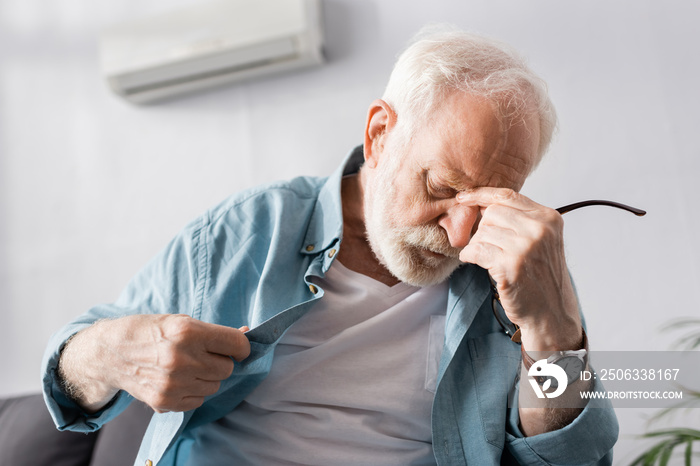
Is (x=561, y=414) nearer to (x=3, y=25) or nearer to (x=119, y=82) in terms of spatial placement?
(x=119, y=82)

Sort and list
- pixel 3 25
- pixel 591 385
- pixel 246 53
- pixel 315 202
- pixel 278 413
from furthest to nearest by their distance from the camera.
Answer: pixel 3 25 → pixel 246 53 → pixel 315 202 → pixel 278 413 → pixel 591 385

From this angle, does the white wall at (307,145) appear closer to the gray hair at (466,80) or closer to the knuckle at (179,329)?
the gray hair at (466,80)

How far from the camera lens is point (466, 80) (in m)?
1.14

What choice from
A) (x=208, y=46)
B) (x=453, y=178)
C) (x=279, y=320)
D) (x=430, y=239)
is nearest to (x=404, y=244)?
(x=430, y=239)

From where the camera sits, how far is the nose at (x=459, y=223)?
108 centimetres

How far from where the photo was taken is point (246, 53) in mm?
2049

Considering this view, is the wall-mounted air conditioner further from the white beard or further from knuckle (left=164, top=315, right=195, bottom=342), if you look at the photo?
knuckle (left=164, top=315, right=195, bottom=342)

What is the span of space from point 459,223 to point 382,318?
278 mm

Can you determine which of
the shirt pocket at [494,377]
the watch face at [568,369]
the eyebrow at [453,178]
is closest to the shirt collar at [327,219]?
the eyebrow at [453,178]

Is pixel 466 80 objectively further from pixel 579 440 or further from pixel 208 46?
pixel 208 46

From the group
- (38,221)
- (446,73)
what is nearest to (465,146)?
(446,73)

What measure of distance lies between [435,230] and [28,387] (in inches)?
72.1

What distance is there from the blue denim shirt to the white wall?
63 cm

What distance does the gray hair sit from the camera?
3.70 feet
